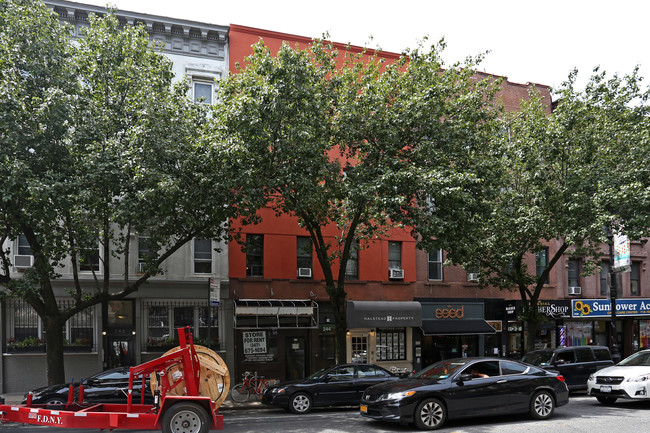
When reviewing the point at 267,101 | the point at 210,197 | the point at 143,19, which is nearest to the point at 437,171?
the point at 267,101

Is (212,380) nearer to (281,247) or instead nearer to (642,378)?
(642,378)

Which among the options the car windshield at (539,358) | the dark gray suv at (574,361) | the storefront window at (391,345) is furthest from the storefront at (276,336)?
the dark gray suv at (574,361)

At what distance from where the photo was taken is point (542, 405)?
43.4ft

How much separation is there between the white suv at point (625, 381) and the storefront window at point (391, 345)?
1024 cm

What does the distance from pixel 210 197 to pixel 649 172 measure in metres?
→ 14.1

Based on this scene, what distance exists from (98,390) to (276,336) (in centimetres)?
940

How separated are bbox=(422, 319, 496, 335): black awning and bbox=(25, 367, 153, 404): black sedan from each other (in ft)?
44.8

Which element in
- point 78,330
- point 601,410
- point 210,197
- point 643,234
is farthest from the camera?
point 78,330

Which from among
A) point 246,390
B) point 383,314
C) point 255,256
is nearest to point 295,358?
point 383,314

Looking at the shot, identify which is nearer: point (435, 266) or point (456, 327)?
point (456, 327)

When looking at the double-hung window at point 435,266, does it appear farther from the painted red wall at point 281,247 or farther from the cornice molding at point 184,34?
the cornice molding at point 184,34

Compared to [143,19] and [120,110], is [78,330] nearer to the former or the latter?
[120,110]

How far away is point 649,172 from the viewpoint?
19.2m

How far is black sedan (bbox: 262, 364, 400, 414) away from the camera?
1555 cm
